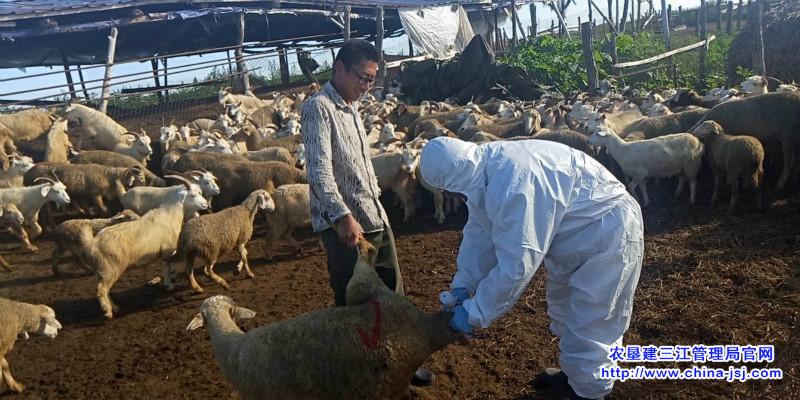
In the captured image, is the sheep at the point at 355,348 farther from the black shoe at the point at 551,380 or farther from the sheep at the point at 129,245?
the sheep at the point at 129,245

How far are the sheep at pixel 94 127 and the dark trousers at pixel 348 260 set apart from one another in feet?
33.0

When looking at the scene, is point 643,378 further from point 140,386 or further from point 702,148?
point 702,148

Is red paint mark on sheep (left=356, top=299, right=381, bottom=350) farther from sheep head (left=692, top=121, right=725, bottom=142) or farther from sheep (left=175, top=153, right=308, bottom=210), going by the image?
sheep head (left=692, top=121, right=725, bottom=142)

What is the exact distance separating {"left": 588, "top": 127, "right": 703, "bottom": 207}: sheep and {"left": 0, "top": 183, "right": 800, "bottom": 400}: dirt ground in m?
0.58

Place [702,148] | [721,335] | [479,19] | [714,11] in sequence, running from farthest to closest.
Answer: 1. [714,11]
2. [479,19]
3. [702,148]
4. [721,335]

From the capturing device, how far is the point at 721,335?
4.57 m

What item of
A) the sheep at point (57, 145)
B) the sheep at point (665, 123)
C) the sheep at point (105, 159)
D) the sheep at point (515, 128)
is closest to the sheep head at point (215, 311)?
the sheep at point (105, 159)

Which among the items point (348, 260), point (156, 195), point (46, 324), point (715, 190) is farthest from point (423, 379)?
point (715, 190)

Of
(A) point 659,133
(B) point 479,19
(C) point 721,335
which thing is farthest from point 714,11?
(C) point 721,335

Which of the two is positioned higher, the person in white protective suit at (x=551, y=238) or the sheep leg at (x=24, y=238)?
the person in white protective suit at (x=551, y=238)

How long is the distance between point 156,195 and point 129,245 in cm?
168

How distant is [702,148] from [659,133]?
1.41m

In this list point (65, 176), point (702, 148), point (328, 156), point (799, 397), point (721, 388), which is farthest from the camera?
point (65, 176)

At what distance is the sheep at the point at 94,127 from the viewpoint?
12.2 m
